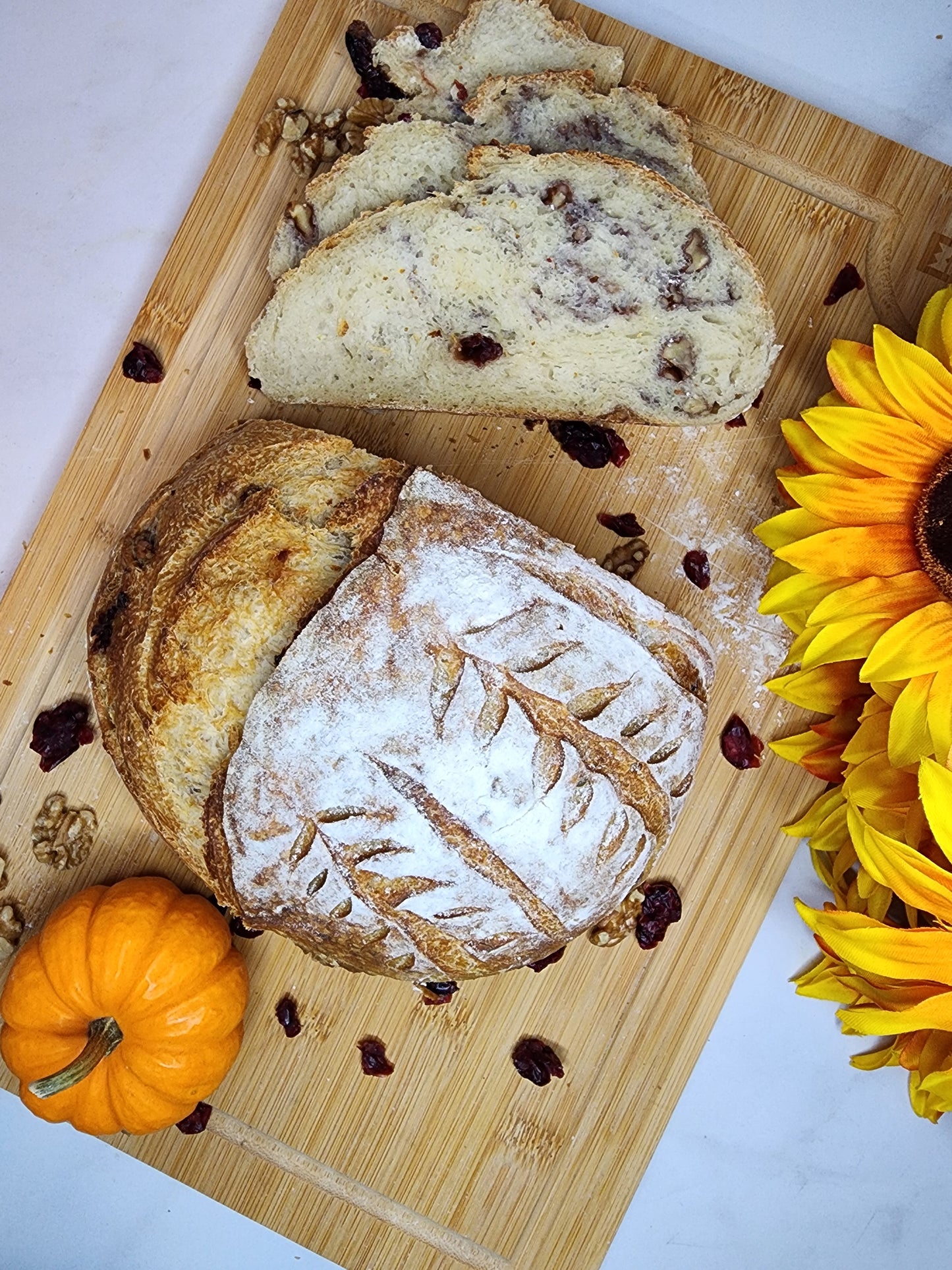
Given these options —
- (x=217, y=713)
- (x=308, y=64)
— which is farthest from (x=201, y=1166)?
(x=308, y=64)

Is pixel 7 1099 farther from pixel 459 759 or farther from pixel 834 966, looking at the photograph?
pixel 834 966

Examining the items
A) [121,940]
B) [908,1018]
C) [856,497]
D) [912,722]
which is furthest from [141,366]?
[908,1018]

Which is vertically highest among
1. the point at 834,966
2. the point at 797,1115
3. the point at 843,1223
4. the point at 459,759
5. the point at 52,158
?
the point at 52,158

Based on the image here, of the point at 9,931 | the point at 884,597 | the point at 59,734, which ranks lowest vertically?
the point at 9,931

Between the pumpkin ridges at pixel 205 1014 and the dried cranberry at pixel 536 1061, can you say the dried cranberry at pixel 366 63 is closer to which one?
the pumpkin ridges at pixel 205 1014

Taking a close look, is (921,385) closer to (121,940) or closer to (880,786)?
(880,786)

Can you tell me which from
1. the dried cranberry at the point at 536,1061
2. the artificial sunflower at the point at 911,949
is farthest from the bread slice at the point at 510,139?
→ the dried cranberry at the point at 536,1061

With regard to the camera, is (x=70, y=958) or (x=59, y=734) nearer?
(x=70, y=958)
